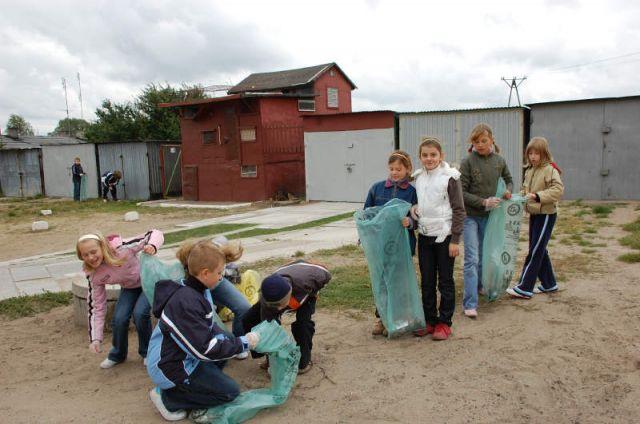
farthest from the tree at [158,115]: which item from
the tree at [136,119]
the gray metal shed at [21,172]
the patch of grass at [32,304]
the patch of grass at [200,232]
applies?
the patch of grass at [32,304]

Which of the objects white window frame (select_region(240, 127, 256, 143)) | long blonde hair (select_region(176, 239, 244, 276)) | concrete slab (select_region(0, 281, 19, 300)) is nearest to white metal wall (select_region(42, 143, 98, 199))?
white window frame (select_region(240, 127, 256, 143))

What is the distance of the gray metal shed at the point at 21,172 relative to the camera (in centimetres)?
2433

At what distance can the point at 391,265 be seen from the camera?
4.19 metres

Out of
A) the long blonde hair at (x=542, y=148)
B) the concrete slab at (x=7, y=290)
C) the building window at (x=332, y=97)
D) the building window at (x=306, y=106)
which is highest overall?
the building window at (x=332, y=97)

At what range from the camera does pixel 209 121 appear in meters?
18.6

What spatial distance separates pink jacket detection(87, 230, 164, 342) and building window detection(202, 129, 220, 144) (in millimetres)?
14648

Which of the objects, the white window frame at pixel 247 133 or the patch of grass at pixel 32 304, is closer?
the patch of grass at pixel 32 304

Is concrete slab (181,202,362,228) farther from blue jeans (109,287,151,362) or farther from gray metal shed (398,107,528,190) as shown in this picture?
blue jeans (109,287,151,362)

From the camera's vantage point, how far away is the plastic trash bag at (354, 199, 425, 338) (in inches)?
160

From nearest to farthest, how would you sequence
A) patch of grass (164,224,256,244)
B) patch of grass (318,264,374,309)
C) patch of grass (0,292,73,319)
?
patch of grass (318,264,374,309) → patch of grass (0,292,73,319) → patch of grass (164,224,256,244)

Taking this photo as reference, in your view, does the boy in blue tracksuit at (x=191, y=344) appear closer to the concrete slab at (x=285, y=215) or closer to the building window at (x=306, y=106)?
the concrete slab at (x=285, y=215)

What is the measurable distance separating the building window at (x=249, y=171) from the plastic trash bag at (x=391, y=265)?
1351cm

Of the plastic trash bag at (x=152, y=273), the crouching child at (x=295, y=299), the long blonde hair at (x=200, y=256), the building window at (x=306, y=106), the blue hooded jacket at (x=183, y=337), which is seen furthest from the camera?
the building window at (x=306, y=106)

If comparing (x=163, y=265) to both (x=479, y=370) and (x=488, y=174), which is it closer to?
(x=479, y=370)
